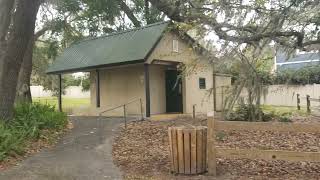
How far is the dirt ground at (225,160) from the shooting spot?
8.07m

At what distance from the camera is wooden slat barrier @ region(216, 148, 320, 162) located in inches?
283

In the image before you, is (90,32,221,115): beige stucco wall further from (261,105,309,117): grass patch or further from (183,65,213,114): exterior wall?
(261,105,309,117): grass patch

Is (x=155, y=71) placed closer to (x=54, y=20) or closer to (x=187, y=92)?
(x=187, y=92)

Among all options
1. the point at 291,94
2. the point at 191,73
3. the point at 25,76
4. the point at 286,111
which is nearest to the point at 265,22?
the point at 191,73

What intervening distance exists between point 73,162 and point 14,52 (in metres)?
4.85

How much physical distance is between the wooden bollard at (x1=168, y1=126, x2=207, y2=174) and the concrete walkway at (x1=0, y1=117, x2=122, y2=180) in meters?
1.24

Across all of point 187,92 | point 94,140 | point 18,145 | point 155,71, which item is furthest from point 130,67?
point 18,145

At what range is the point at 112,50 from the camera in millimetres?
20438

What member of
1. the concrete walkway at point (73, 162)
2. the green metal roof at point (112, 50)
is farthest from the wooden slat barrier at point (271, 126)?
the green metal roof at point (112, 50)

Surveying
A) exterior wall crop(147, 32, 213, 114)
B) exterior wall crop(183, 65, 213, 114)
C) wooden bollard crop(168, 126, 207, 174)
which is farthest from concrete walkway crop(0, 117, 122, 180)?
exterior wall crop(183, 65, 213, 114)

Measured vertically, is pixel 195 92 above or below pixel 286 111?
above

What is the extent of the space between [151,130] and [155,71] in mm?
6993

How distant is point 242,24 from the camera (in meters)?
11.7

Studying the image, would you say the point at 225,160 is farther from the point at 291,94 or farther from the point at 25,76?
the point at 291,94
